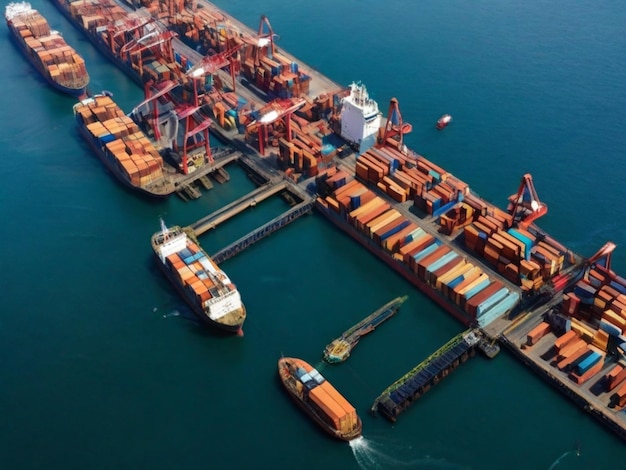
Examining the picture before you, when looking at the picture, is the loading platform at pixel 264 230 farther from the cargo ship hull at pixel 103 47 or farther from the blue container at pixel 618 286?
the cargo ship hull at pixel 103 47

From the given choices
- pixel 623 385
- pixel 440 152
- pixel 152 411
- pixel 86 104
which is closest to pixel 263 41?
pixel 86 104

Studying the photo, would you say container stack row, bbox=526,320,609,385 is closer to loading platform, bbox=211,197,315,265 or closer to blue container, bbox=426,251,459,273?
blue container, bbox=426,251,459,273

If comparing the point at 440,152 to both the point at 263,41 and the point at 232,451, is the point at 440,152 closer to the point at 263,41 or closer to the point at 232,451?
the point at 263,41

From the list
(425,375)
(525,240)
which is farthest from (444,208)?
(425,375)

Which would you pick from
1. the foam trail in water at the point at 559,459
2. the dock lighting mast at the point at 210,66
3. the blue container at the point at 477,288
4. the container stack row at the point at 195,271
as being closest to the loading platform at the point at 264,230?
the container stack row at the point at 195,271

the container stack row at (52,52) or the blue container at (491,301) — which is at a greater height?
the blue container at (491,301)
